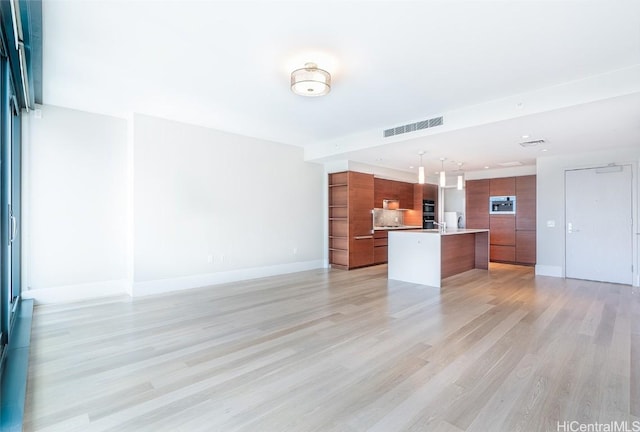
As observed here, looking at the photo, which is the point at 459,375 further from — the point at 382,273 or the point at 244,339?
the point at 382,273

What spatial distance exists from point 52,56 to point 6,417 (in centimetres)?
332

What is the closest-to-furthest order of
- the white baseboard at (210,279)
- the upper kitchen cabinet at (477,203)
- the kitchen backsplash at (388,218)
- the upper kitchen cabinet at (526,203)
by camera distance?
the white baseboard at (210,279) < the upper kitchen cabinet at (526,203) < the upper kitchen cabinet at (477,203) < the kitchen backsplash at (388,218)

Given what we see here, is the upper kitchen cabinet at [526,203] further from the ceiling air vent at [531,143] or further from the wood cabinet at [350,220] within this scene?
the wood cabinet at [350,220]

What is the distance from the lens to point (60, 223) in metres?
4.65

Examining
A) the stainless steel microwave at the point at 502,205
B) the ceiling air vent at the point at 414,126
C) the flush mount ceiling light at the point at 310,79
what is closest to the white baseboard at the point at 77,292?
the flush mount ceiling light at the point at 310,79

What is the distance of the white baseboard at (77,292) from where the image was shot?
4.49 m

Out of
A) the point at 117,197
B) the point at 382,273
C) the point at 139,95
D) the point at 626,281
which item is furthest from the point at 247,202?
the point at 626,281

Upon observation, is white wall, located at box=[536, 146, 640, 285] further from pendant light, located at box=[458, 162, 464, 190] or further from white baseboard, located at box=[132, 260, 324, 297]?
white baseboard, located at box=[132, 260, 324, 297]

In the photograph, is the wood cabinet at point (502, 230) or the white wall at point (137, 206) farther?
the wood cabinet at point (502, 230)

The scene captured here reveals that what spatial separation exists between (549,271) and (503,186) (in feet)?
8.88

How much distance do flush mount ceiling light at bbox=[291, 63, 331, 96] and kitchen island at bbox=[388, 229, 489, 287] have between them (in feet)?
11.6

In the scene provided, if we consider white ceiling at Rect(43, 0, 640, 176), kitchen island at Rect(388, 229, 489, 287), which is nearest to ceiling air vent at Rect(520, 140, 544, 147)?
white ceiling at Rect(43, 0, 640, 176)

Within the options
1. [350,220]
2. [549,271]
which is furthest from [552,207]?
[350,220]

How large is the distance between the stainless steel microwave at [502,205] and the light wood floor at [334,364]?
3975 millimetres
